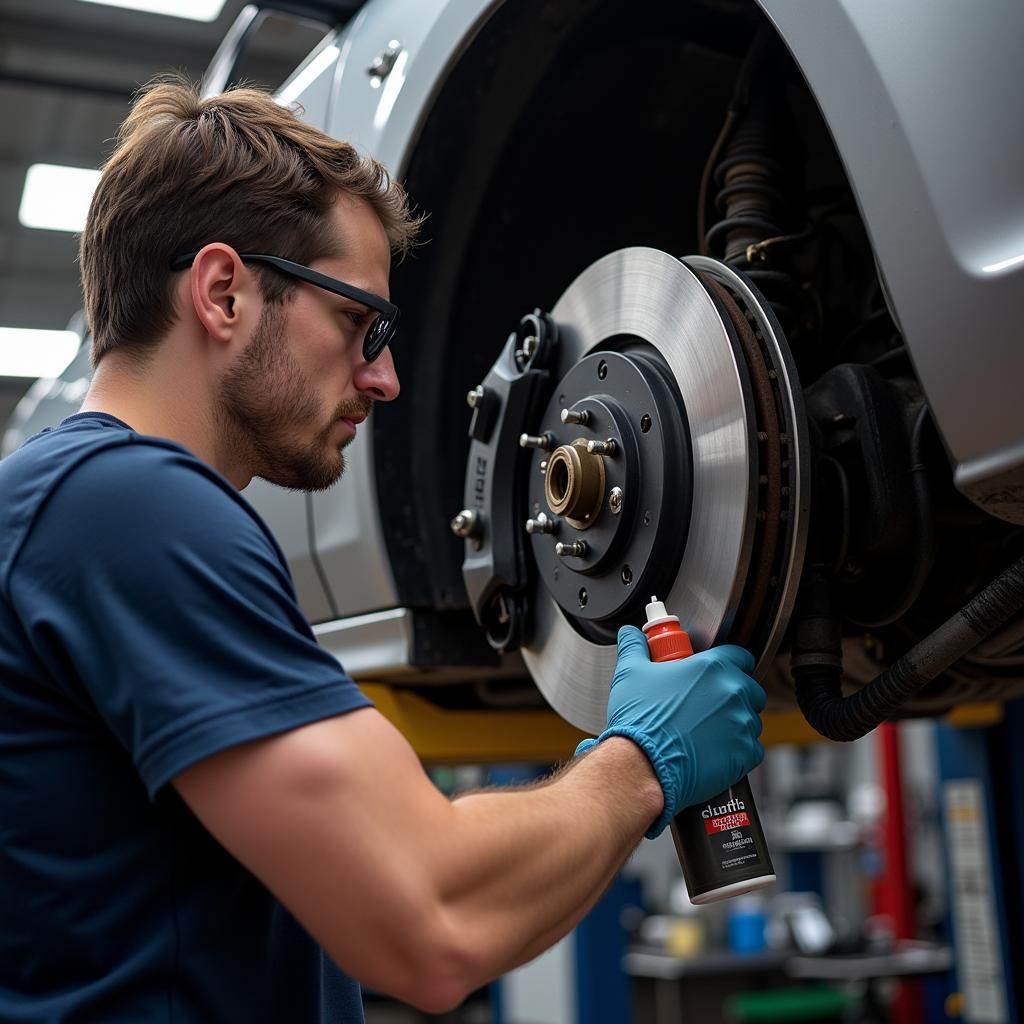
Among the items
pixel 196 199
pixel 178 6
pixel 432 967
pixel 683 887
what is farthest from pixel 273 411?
pixel 683 887

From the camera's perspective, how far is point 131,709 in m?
0.65

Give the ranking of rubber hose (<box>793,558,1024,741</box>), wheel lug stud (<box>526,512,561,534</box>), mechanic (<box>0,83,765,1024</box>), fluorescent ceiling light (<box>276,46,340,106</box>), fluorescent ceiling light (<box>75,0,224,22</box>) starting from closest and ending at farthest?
mechanic (<box>0,83,765,1024</box>) < rubber hose (<box>793,558,1024,741</box>) < wheel lug stud (<box>526,512,561,534</box>) < fluorescent ceiling light (<box>276,46,340,106</box>) < fluorescent ceiling light (<box>75,0,224,22</box>)

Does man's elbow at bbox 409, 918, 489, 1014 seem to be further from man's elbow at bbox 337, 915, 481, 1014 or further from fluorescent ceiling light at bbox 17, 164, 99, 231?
fluorescent ceiling light at bbox 17, 164, 99, 231

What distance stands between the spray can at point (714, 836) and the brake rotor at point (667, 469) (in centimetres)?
3

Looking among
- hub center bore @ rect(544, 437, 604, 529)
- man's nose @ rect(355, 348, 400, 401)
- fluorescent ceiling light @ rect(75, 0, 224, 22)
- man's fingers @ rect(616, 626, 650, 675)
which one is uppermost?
fluorescent ceiling light @ rect(75, 0, 224, 22)

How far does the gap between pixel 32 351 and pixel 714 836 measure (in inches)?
296

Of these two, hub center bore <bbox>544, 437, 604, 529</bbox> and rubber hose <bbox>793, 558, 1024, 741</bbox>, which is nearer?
rubber hose <bbox>793, 558, 1024, 741</bbox>

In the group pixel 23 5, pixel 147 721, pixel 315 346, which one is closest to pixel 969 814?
pixel 315 346

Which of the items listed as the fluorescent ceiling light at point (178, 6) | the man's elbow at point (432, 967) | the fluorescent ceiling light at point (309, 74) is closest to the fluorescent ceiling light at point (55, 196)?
the fluorescent ceiling light at point (178, 6)

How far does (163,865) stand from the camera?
71cm

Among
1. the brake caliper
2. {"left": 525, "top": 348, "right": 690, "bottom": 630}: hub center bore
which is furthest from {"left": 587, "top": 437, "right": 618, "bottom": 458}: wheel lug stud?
the brake caliper

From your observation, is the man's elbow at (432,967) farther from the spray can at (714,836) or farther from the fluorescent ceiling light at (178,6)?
the fluorescent ceiling light at (178,6)

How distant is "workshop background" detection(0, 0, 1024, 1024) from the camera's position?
2316mm

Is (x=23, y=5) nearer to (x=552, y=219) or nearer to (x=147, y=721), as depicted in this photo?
(x=552, y=219)
